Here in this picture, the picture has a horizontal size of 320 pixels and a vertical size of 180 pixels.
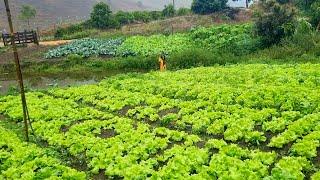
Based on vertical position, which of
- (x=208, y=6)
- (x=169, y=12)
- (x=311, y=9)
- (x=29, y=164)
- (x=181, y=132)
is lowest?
(x=29, y=164)

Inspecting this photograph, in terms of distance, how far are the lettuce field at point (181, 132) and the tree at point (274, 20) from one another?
12876 millimetres

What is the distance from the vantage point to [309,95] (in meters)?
16.7

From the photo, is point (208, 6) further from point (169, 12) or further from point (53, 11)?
point (53, 11)

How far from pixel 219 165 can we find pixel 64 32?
51.3 meters

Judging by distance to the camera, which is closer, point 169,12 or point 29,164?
point 29,164

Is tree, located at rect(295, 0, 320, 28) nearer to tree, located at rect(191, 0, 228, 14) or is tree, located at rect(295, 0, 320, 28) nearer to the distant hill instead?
tree, located at rect(191, 0, 228, 14)

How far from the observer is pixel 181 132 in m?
14.9

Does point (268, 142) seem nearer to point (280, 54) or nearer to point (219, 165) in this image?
point (219, 165)

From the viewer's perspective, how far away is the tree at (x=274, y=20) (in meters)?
35.0

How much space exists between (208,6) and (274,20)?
27.5 m

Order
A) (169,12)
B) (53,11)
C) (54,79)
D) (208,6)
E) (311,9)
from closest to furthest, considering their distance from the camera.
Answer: (54,79) → (311,9) → (208,6) → (169,12) → (53,11)

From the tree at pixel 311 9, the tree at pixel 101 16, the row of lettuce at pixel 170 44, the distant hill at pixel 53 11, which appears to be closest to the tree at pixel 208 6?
the tree at pixel 101 16

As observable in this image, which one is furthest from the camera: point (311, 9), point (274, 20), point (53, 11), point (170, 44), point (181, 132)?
point (53, 11)

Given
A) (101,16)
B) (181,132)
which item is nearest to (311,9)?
(181,132)
